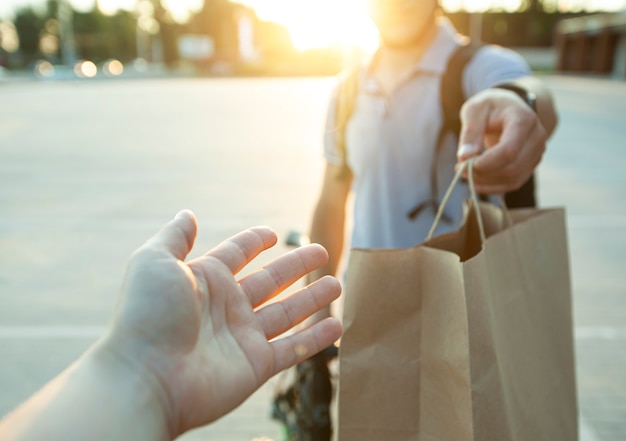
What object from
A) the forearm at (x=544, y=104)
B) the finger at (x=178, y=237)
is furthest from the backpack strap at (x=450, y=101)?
the finger at (x=178, y=237)

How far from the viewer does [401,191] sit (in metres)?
1.76

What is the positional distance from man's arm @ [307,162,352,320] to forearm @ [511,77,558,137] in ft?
2.20

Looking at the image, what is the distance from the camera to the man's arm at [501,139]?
120cm

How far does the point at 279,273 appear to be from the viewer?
3.61ft

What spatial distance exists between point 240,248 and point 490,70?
943mm

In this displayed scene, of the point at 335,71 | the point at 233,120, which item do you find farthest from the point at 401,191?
the point at 335,71

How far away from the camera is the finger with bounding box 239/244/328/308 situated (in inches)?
42.0

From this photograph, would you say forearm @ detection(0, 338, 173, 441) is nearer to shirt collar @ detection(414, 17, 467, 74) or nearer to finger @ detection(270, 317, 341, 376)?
finger @ detection(270, 317, 341, 376)

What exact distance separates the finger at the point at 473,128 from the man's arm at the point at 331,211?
29.2 inches

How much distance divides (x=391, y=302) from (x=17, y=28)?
230 feet

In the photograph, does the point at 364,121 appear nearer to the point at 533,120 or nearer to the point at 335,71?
the point at 533,120

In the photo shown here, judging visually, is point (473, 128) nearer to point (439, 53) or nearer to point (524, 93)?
point (524, 93)

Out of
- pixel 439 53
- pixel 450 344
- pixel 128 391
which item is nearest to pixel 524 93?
pixel 439 53

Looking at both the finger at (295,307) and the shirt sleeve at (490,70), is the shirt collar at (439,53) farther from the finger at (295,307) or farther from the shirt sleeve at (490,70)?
the finger at (295,307)
